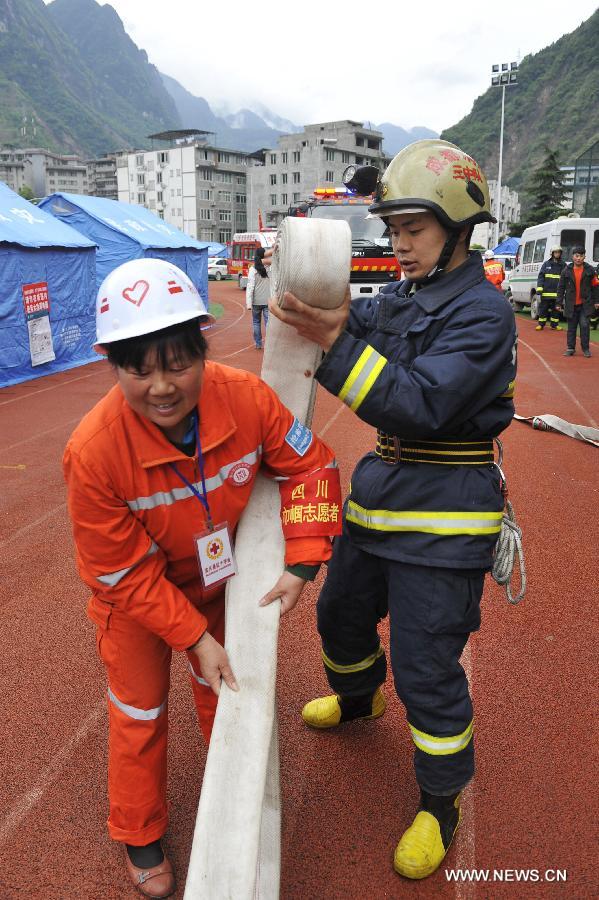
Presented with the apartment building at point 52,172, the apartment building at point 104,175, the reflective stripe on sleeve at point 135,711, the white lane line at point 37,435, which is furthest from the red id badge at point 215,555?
the apartment building at point 52,172

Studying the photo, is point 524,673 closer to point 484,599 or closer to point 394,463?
point 484,599

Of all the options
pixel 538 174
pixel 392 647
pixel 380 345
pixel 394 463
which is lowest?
pixel 392 647

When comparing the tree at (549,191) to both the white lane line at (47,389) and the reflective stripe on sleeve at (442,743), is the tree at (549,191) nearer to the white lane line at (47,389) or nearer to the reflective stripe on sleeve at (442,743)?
the white lane line at (47,389)

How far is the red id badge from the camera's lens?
1.98 m

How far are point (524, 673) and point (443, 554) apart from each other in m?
1.66

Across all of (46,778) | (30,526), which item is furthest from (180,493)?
(30,526)

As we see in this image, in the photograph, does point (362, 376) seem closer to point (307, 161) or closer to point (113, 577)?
point (113, 577)

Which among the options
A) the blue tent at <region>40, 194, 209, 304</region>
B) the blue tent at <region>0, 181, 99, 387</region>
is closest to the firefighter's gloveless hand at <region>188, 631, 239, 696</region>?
the blue tent at <region>0, 181, 99, 387</region>

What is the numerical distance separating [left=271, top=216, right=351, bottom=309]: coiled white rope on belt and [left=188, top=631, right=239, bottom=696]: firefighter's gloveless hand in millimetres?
956

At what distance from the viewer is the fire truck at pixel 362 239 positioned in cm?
1234

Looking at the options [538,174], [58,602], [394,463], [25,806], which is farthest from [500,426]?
[538,174]

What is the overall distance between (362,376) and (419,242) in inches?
19.7

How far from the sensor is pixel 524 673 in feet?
11.0

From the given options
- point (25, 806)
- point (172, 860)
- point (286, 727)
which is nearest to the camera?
point (172, 860)
